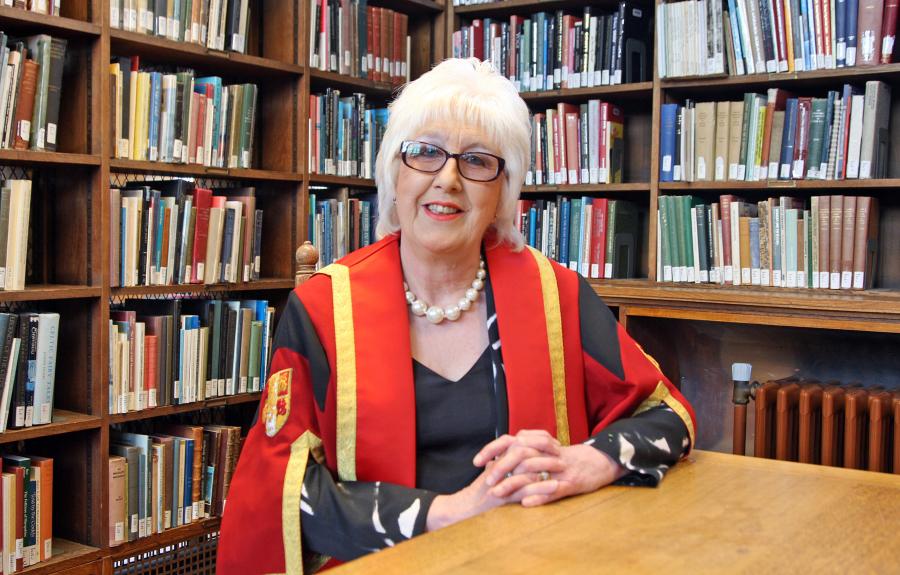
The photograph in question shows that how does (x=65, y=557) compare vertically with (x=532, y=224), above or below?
below

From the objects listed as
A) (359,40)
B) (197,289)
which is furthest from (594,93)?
(197,289)

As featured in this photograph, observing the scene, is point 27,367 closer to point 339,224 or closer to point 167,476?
point 167,476

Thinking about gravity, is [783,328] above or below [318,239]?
below

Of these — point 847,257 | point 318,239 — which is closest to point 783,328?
point 847,257

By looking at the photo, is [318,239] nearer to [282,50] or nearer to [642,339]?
[282,50]

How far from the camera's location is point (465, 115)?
5.28 ft

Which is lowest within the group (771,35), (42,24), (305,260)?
(305,260)

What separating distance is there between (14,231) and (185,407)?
0.78 metres

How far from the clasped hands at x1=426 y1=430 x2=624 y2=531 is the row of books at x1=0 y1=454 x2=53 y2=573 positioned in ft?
5.76

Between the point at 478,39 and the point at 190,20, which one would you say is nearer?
the point at 190,20

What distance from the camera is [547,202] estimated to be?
3.67m

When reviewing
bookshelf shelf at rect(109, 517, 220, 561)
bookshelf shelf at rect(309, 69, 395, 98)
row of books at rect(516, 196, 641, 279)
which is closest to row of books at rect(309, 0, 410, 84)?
bookshelf shelf at rect(309, 69, 395, 98)

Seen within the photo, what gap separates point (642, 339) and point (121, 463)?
67.8 inches

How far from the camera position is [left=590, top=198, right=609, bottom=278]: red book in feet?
11.6
